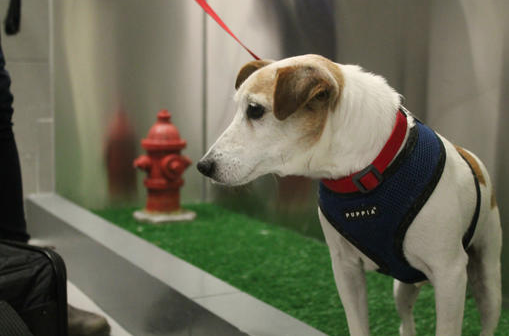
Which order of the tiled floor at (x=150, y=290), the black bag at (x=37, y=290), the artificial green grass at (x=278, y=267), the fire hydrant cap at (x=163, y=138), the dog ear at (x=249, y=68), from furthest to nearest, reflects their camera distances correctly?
A: the fire hydrant cap at (x=163, y=138) < the artificial green grass at (x=278, y=267) < the tiled floor at (x=150, y=290) < the black bag at (x=37, y=290) < the dog ear at (x=249, y=68)

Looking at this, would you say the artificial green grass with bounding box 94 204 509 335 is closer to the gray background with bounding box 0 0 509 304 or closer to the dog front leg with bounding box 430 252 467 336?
the gray background with bounding box 0 0 509 304

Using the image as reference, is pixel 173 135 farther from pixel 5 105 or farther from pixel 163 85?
pixel 5 105

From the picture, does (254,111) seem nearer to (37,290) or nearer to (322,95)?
(322,95)

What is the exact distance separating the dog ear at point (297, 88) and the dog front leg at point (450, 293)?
0.40 m

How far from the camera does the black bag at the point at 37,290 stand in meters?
1.60

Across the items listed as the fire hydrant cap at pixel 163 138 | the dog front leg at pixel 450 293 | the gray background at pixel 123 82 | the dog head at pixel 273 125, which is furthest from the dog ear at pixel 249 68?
the fire hydrant cap at pixel 163 138

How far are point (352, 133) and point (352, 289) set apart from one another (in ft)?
1.19

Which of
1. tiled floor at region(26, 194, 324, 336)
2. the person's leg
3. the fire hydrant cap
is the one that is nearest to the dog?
tiled floor at region(26, 194, 324, 336)

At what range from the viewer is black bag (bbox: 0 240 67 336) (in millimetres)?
1597

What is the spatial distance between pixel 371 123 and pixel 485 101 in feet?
3.39

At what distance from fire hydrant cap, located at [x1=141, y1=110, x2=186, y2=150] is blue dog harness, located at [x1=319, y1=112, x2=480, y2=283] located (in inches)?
82.1

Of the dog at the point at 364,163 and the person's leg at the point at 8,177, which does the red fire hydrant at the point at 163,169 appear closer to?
the person's leg at the point at 8,177

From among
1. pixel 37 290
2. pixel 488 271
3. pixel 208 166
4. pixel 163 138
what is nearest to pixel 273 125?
pixel 208 166

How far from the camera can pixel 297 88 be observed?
1.20m
